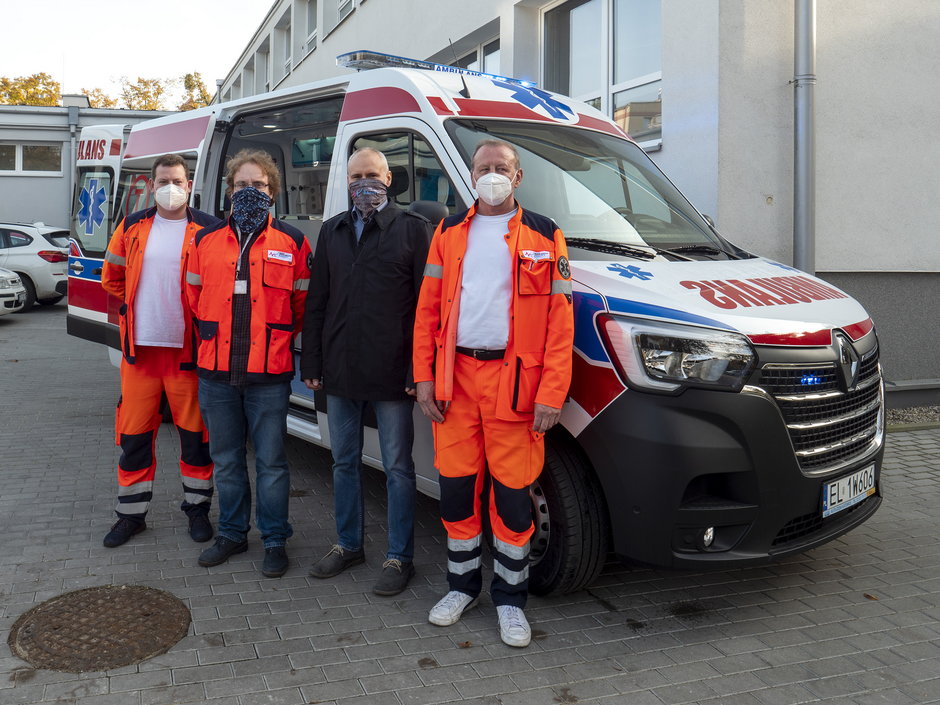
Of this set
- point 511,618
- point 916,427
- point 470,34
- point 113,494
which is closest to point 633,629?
point 511,618

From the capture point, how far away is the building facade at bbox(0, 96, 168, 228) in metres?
25.8

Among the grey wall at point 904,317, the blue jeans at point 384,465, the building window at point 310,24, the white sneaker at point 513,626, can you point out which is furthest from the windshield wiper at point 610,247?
the building window at point 310,24

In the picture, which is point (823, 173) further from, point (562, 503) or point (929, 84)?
point (562, 503)

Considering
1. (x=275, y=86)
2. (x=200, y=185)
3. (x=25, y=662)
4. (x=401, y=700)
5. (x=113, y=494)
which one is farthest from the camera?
(x=275, y=86)

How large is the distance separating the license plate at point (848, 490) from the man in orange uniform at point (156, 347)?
3.00m

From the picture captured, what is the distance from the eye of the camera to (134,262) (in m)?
4.30

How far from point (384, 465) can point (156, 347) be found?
134cm

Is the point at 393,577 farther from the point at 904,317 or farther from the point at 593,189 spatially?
the point at 904,317

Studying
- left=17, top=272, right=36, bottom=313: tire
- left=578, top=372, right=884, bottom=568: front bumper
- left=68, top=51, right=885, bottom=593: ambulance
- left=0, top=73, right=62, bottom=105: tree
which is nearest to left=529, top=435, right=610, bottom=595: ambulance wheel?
left=68, top=51, right=885, bottom=593: ambulance

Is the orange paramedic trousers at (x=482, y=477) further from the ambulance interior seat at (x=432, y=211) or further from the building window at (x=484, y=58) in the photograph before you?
the building window at (x=484, y=58)

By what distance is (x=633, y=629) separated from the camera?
141 inches

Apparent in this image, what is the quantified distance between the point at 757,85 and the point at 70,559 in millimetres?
6125

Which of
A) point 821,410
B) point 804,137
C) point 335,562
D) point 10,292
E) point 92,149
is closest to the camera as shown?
point 821,410

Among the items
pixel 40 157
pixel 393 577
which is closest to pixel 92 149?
pixel 393 577
